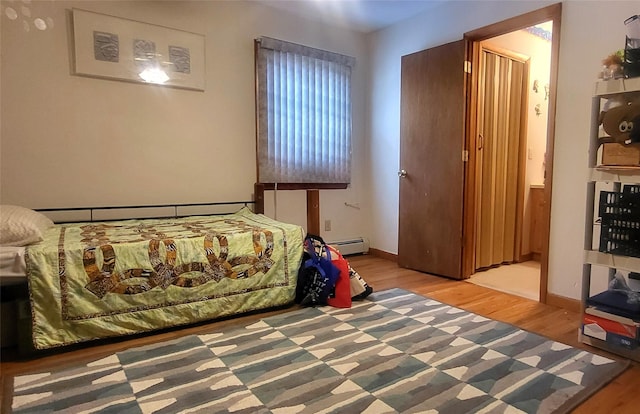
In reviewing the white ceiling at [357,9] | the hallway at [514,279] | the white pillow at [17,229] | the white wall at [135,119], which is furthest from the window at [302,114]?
the white pillow at [17,229]

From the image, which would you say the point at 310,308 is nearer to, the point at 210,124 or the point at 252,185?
the point at 252,185

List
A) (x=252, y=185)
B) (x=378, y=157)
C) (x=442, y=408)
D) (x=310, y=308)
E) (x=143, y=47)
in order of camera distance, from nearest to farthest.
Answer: (x=442, y=408) < (x=310, y=308) < (x=143, y=47) < (x=252, y=185) < (x=378, y=157)

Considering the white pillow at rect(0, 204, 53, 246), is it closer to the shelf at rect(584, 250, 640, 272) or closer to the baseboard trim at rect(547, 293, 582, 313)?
the shelf at rect(584, 250, 640, 272)

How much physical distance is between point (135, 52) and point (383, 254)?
9.41 feet

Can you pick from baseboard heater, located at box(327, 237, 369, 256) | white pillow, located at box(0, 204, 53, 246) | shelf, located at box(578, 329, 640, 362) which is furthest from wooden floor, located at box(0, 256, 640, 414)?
white pillow, located at box(0, 204, 53, 246)

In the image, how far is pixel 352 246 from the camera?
4.28 metres

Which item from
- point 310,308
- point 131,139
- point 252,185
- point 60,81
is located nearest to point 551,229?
point 310,308

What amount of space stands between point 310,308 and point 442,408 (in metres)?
1.26

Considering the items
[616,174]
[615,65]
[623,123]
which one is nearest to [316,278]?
[616,174]

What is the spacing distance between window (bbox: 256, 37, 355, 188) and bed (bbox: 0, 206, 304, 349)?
970 mm

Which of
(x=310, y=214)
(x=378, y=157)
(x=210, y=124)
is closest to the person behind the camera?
(x=210, y=124)

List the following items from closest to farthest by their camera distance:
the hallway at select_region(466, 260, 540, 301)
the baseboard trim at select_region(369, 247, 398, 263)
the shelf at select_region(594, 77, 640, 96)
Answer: the shelf at select_region(594, 77, 640, 96) < the hallway at select_region(466, 260, 540, 301) < the baseboard trim at select_region(369, 247, 398, 263)

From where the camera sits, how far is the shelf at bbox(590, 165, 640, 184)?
1939 mm

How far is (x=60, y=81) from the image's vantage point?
2.77 m
